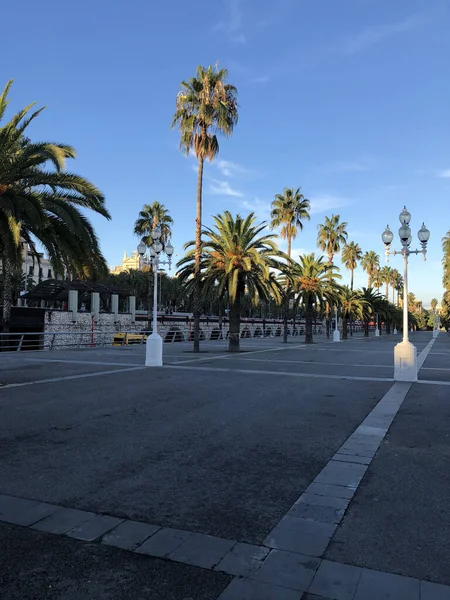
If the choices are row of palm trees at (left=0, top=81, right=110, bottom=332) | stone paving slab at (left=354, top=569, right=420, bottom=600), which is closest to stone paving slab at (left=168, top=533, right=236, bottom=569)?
stone paving slab at (left=354, top=569, right=420, bottom=600)

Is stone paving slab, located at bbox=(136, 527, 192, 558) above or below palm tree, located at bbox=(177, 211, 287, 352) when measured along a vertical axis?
below

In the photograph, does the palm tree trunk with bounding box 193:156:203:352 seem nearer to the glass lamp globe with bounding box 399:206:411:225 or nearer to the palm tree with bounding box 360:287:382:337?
the glass lamp globe with bounding box 399:206:411:225

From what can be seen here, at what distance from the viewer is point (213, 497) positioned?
435 cm

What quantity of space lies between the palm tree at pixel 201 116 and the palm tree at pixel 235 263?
0.69 meters

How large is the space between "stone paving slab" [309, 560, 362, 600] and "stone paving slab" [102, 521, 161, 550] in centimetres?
132

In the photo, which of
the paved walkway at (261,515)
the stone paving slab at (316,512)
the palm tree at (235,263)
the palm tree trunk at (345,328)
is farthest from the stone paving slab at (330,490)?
the palm tree trunk at (345,328)

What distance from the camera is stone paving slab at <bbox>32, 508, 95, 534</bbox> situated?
3670mm

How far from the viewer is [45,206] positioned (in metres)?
11.6

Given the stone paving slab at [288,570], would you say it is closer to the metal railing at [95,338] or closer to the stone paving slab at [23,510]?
the stone paving slab at [23,510]

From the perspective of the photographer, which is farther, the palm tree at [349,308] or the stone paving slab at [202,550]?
the palm tree at [349,308]

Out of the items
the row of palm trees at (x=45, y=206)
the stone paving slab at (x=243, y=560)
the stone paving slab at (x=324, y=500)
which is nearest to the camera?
the stone paving slab at (x=243, y=560)

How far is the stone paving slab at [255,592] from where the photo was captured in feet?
9.09

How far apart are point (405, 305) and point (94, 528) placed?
1264 cm

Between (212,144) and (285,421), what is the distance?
1923 centimetres
